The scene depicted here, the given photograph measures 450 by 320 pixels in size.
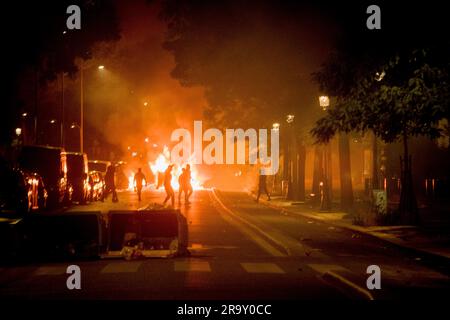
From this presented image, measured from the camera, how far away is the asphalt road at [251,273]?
12.6 m

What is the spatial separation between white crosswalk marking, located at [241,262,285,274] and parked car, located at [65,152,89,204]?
23567mm

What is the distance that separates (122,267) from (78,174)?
2445 centimetres

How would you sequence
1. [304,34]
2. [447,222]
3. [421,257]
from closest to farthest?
[421,257]
[447,222]
[304,34]

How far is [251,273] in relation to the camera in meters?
15.4

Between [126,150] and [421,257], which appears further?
[126,150]

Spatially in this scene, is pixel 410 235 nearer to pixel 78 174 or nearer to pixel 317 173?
pixel 78 174

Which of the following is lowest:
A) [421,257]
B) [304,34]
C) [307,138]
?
[421,257]

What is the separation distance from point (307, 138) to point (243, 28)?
52.2 ft

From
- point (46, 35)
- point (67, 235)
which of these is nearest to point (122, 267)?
point (67, 235)

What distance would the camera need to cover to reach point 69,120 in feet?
257

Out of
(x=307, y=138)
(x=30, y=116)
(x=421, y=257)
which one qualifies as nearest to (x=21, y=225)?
(x=421, y=257)

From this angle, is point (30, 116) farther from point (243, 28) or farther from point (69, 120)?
point (243, 28)

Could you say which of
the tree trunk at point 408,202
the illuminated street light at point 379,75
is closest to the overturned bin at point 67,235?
the illuminated street light at point 379,75

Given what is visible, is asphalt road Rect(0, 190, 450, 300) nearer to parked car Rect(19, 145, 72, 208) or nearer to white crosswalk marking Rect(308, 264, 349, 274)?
white crosswalk marking Rect(308, 264, 349, 274)
